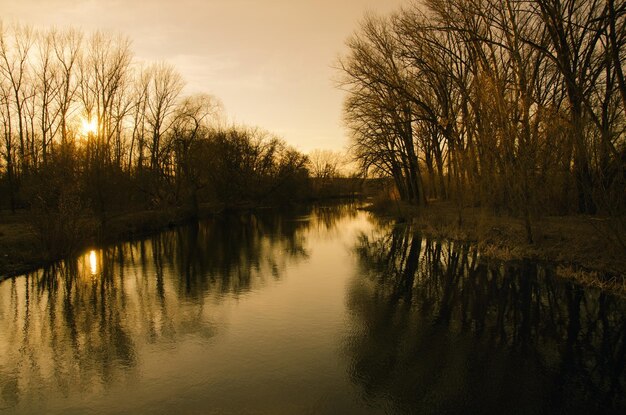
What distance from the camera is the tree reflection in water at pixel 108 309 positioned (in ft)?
21.6

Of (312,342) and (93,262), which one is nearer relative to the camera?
(312,342)

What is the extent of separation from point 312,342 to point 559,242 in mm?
10835

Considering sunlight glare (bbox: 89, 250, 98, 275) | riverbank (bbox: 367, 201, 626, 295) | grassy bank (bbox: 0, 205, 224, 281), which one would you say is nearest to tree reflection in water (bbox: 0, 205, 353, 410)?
sunlight glare (bbox: 89, 250, 98, 275)

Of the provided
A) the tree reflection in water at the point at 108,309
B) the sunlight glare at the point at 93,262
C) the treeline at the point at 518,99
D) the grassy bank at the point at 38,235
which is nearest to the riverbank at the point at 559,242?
the treeline at the point at 518,99

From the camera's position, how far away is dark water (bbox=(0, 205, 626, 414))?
221 inches

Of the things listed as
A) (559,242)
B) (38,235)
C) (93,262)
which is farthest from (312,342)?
(38,235)

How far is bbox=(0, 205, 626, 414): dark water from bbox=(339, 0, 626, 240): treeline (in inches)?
138

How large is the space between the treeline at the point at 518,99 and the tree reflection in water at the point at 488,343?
297cm

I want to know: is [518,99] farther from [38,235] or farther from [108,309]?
[38,235]

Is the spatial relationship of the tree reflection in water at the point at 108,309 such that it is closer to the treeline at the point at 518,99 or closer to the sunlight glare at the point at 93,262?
the sunlight glare at the point at 93,262

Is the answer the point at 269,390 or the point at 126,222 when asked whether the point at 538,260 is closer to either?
the point at 269,390

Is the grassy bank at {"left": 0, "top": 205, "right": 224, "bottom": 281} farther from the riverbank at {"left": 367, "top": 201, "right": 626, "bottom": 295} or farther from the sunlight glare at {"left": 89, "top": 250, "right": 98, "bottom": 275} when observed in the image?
the riverbank at {"left": 367, "top": 201, "right": 626, "bottom": 295}

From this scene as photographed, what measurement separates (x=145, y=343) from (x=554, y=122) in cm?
1249

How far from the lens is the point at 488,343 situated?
7.36 metres
